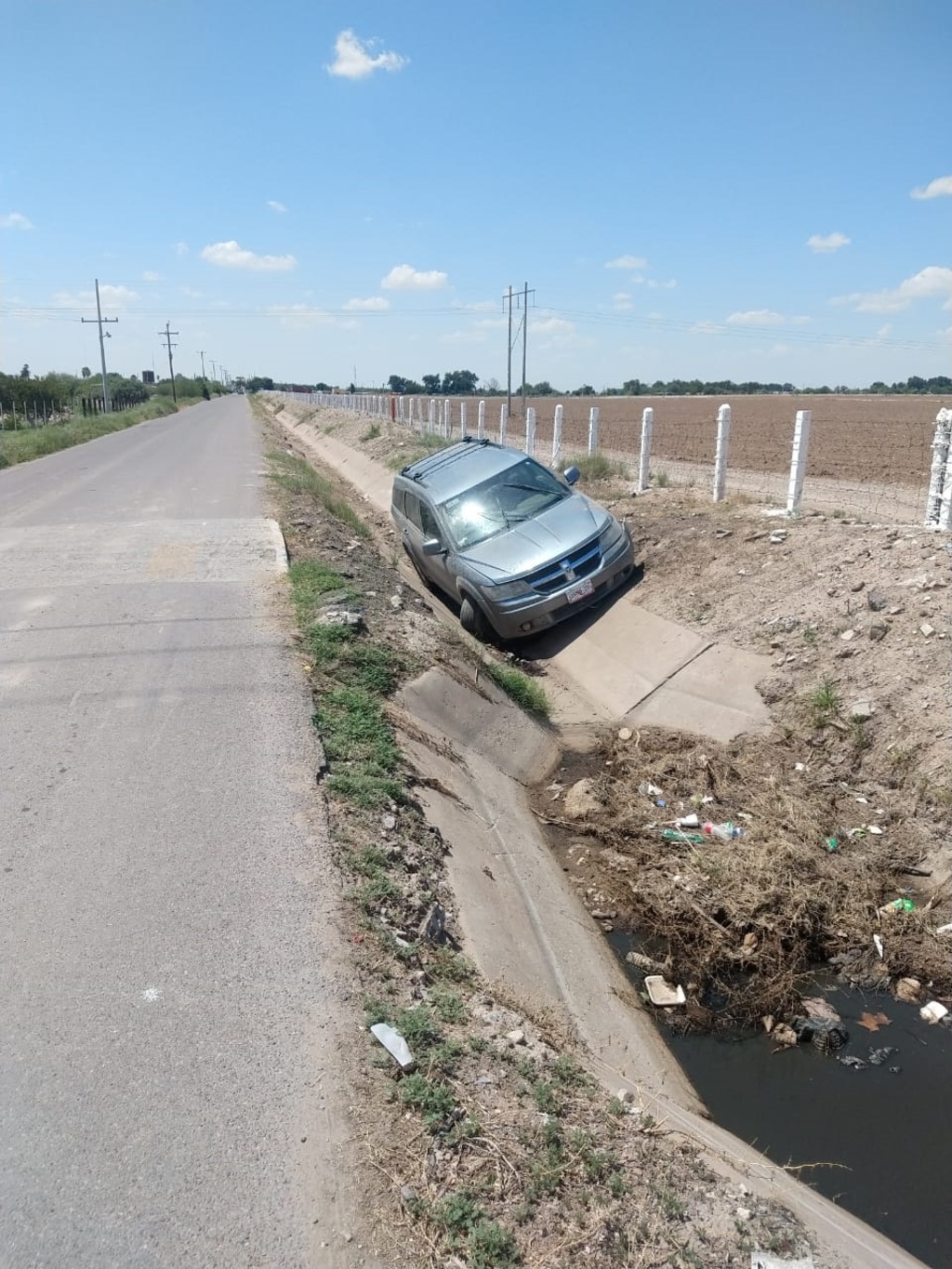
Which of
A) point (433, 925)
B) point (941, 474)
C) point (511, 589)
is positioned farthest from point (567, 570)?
point (433, 925)

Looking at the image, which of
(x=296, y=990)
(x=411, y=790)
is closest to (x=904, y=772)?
(x=411, y=790)

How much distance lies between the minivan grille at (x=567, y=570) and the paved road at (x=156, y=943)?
3140 mm

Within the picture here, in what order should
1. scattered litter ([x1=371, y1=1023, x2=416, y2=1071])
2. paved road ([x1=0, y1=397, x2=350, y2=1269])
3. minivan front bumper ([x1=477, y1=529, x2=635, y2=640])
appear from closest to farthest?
1. paved road ([x1=0, y1=397, x2=350, y2=1269])
2. scattered litter ([x1=371, y1=1023, x2=416, y2=1071])
3. minivan front bumper ([x1=477, y1=529, x2=635, y2=640])

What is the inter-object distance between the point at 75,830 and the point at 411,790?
6.52 ft

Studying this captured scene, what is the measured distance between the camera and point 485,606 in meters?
10.3

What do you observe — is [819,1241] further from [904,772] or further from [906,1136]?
[904,772]

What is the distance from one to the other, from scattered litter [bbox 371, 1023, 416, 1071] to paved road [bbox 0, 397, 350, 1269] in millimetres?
237

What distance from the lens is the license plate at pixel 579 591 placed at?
1032 centimetres

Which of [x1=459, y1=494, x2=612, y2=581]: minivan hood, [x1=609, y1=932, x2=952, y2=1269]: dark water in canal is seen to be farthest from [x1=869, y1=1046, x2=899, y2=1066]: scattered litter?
[x1=459, y1=494, x2=612, y2=581]: minivan hood

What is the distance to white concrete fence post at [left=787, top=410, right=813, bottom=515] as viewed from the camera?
36.3 feet

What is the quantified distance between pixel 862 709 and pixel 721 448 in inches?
247

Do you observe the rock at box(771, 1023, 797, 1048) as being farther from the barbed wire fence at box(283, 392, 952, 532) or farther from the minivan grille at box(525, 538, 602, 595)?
the barbed wire fence at box(283, 392, 952, 532)

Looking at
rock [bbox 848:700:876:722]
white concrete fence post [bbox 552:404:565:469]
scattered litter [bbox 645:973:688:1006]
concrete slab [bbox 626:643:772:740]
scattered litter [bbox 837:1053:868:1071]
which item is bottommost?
scattered litter [bbox 645:973:688:1006]

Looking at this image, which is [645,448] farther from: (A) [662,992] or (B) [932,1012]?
(B) [932,1012]
